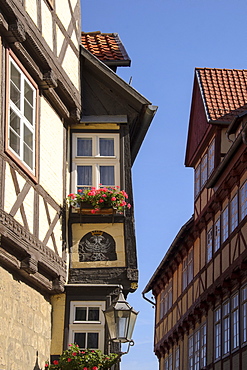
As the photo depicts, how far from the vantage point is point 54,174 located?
41.1 feet

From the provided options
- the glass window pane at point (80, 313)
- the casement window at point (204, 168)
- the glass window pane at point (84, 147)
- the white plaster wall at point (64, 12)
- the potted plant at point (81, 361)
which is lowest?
the potted plant at point (81, 361)

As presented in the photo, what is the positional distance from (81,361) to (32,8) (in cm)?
519

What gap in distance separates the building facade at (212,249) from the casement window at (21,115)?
7.78 m

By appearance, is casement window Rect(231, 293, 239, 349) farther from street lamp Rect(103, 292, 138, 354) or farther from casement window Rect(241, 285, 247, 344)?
street lamp Rect(103, 292, 138, 354)

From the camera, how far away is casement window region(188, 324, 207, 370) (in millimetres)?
23000

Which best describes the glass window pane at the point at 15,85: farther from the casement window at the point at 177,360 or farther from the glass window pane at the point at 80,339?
the casement window at the point at 177,360

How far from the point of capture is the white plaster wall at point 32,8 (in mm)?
11453

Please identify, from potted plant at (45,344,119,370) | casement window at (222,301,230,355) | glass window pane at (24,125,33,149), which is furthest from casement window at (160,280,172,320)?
glass window pane at (24,125,33,149)

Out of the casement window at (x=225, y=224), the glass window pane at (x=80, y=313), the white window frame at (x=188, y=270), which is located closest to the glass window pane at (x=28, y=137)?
the glass window pane at (x=80, y=313)

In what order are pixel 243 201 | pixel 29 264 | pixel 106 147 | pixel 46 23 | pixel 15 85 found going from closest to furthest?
pixel 29 264, pixel 15 85, pixel 46 23, pixel 106 147, pixel 243 201

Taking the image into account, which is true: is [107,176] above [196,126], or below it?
below

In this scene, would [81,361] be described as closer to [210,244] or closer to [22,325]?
[22,325]

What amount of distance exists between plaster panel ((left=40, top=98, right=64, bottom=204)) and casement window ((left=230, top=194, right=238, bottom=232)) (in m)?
8.08

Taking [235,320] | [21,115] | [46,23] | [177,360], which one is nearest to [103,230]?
[21,115]
